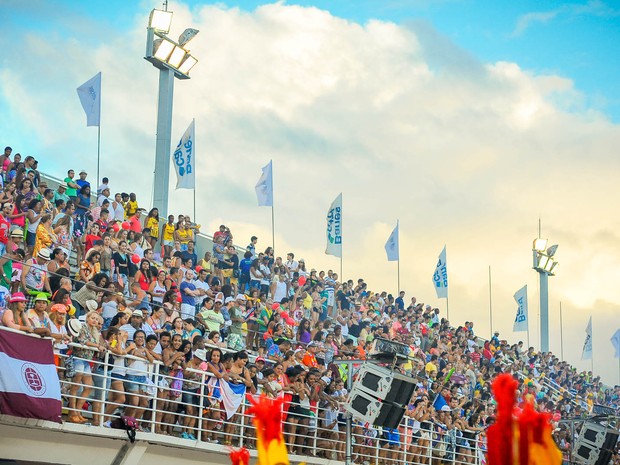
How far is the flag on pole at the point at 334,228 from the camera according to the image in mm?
31812

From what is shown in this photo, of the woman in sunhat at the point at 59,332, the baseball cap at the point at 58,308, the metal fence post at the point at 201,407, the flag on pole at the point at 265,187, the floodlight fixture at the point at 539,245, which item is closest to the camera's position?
the woman in sunhat at the point at 59,332

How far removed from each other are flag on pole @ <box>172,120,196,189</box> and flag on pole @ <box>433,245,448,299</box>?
14.1 meters

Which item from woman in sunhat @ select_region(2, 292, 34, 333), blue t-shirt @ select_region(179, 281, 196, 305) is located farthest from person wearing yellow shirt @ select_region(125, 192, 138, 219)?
woman in sunhat @ select_region(2, 292, 34, 333)

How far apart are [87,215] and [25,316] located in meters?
7.06

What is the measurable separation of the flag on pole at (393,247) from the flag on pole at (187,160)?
37.4 feet

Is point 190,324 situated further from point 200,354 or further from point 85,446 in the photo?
point 85,446

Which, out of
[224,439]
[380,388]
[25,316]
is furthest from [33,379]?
[380,388]

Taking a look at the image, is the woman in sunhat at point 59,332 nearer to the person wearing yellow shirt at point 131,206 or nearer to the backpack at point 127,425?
the backpack at point 127,425

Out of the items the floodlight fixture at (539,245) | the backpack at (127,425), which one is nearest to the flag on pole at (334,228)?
the floodlight fixture at (539,245)

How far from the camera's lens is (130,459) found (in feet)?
43.2

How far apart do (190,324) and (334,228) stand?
16.3m

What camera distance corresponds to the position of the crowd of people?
12992mm

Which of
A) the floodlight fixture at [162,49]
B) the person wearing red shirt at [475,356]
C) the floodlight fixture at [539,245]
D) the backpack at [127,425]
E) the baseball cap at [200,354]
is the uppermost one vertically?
the floodlight fixture at [162,49]

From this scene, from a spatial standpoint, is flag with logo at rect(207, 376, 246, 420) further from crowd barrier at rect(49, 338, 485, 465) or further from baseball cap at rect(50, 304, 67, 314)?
baseball cap at rect(50, 304, 67, 314)
